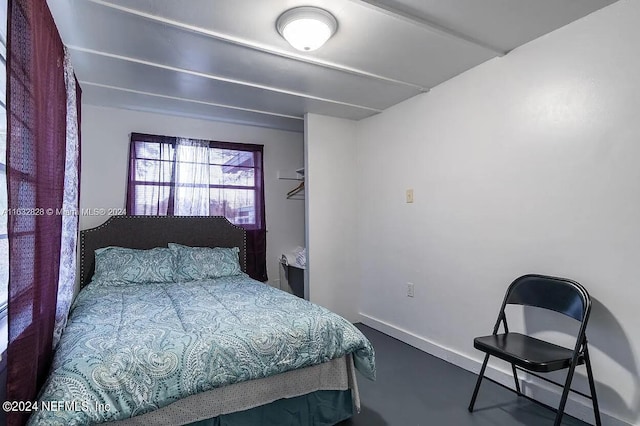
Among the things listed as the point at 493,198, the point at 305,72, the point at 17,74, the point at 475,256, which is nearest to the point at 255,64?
the point at 305,72

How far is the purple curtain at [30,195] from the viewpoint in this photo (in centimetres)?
110

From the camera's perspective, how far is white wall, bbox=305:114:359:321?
3449mm

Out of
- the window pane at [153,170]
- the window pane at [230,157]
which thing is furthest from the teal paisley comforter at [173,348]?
the window pane at [230,157]

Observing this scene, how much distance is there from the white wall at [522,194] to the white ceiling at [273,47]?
0.22m

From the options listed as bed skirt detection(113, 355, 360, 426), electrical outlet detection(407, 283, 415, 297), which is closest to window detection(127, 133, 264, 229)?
electrical outlet detection(407, 283, 415, 297)

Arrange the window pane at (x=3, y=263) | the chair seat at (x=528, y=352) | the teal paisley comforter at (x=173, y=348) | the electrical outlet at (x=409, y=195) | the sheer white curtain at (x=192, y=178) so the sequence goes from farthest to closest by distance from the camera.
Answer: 1. the sheer white curtain at (x=192, y=178)
2. the electrical outlet at (x=409, y=195)
3. the chair seat at (x=528, y=352)
4. the window pane at (x=3, y=263)
5. the teal paisley comforter at (x=173, y=348)

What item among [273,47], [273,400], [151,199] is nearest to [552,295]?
[273,400]

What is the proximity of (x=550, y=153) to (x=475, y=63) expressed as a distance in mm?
857

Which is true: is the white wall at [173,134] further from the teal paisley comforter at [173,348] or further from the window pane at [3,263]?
the window pane at [3,263]

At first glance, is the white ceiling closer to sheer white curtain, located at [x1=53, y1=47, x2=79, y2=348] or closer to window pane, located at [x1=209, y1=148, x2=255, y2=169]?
sheer white curtain, located at [x1=53, y1=47, x2=79, y2=348]

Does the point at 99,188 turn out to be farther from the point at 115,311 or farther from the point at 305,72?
the point at 305,72

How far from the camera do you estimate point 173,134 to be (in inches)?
137

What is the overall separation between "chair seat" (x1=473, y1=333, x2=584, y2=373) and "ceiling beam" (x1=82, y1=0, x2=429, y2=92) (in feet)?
6.40

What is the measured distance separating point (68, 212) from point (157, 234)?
1.24 metres
